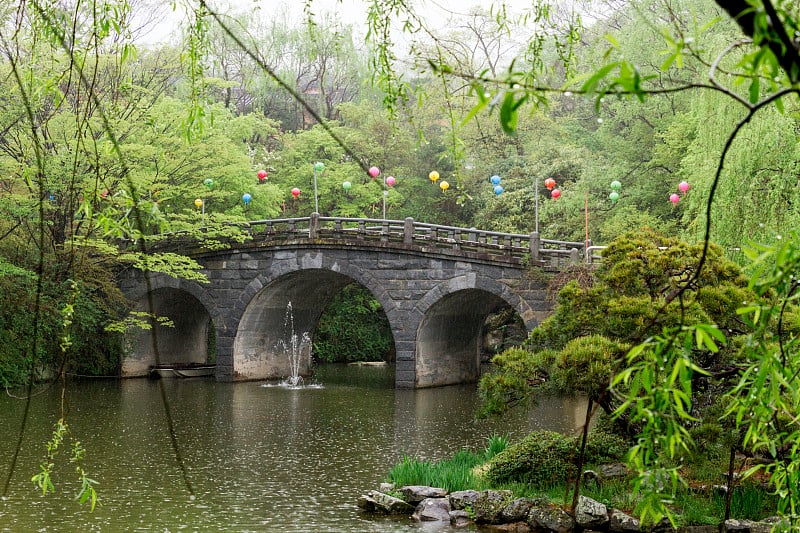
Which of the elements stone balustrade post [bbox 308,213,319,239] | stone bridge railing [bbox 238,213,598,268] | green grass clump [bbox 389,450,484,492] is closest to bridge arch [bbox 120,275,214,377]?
stone bridge railing [bbox 238,213,598,268]

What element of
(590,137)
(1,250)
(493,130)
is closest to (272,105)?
(493,130)

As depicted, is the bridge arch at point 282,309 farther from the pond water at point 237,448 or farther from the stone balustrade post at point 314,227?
the pond water at point 237,448

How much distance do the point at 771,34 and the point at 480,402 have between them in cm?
1972

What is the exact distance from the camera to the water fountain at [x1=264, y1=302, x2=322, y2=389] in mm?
28234

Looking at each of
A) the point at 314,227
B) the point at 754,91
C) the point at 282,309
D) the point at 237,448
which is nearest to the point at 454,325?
the point at 314,227

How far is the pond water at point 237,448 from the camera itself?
1000cm

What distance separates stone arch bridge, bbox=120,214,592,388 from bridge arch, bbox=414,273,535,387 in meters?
0.03

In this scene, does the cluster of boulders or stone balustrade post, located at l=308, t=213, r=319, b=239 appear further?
stone balustrade post, located at l=308, t=213, r=319, b=239

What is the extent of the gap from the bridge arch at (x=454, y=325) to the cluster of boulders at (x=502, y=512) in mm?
12789

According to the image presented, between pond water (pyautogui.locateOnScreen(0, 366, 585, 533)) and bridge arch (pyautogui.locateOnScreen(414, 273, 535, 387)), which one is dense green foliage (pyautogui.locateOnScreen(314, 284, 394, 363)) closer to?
bridge arch (pyautogui.locateOnScreen(414, 273, 535, 387))

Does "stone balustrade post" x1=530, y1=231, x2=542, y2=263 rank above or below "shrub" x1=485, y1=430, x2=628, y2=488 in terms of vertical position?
above

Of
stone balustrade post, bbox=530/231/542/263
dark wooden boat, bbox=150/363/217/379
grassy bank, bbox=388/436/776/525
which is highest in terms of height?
stone balustrade post, bbox=530/231/542/263

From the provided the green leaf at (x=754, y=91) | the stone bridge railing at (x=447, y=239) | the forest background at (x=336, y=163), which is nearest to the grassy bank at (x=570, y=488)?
the forest background at (x=336, y=163)

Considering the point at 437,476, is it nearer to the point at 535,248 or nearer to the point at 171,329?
the point at 535,248
